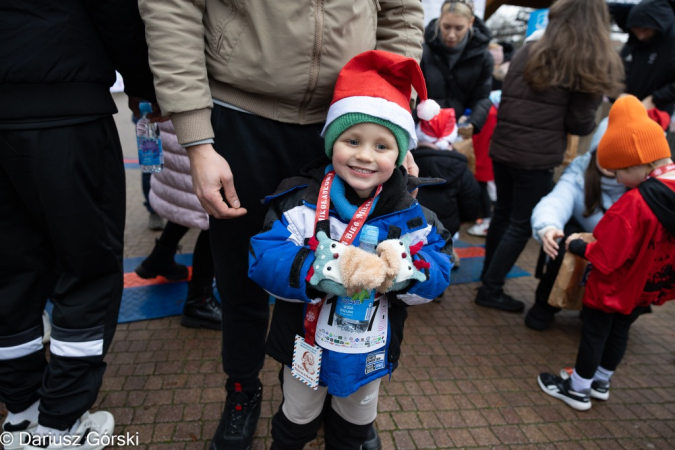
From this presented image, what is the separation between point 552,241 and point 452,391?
3.48ft

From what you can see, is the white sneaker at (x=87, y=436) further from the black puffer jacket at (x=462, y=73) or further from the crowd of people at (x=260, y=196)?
the black puffer jacket at (x=462, y=73)

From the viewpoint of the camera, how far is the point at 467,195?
3.33 metres

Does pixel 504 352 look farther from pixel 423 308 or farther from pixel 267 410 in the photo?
pixel 267 410

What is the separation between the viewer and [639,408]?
2.69 metres

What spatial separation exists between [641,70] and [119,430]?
463 centimetres

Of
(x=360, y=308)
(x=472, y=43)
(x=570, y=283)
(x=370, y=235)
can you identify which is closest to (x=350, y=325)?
(x=360, y=308)

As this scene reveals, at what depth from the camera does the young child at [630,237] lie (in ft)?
7.27

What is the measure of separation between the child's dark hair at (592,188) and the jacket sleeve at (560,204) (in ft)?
0.37

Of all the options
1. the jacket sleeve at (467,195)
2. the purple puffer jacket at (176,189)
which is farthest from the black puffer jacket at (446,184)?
the purple puffer jacket at (176,189)

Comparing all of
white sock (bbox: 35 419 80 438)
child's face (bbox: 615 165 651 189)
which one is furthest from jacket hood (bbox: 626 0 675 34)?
white sock (bbox: 35 419 80 438)

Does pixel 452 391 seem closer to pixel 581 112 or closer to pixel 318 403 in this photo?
pixel 318 403

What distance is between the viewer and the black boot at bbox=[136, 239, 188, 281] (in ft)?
11.0

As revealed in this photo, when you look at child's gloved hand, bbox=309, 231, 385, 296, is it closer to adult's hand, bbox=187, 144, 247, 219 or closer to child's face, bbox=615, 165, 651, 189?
adult's hand, bbox=187, 144, 247, 219

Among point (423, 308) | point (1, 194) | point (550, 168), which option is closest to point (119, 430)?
point (1, 194)
